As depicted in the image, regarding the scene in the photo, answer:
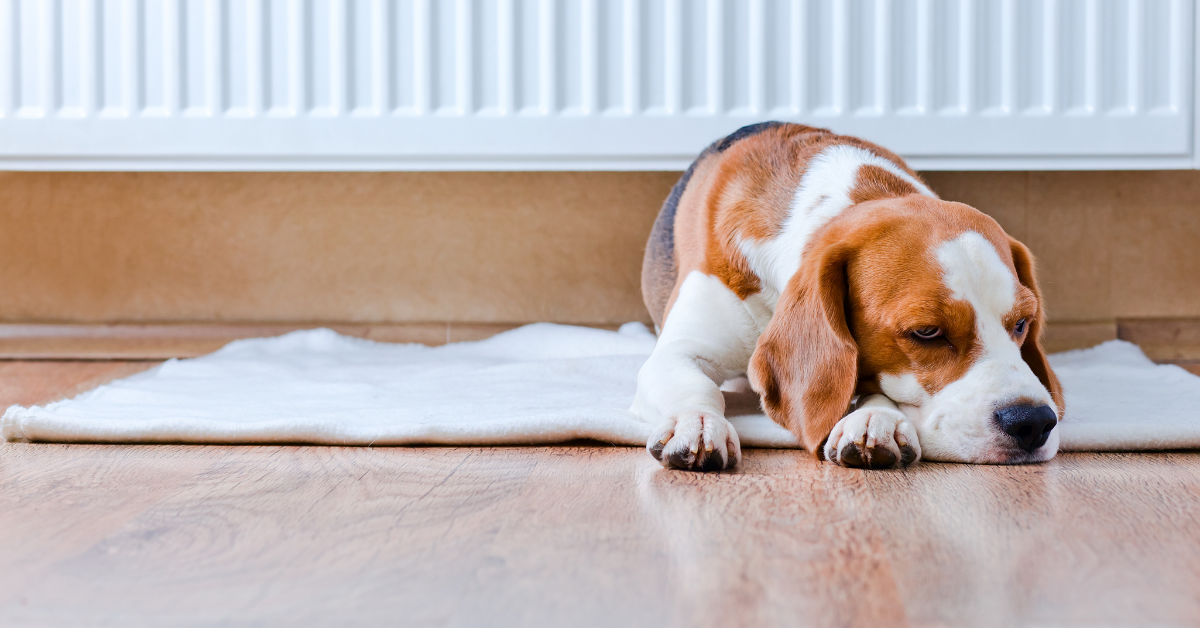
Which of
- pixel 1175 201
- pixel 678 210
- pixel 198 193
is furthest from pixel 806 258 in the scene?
pixel 198 193

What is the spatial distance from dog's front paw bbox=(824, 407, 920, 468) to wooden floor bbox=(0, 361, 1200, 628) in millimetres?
21

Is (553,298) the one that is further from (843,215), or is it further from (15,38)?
(15,38)

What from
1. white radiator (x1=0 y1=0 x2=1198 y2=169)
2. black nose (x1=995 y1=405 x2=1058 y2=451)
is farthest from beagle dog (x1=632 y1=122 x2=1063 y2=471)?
white radiator (x1=0 y1=0 x2=1198 y2=169)

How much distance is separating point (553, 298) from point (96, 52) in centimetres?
92

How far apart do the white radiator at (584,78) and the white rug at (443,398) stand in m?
0.35

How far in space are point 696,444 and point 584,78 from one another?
83 centimetres

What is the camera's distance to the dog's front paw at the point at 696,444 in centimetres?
90

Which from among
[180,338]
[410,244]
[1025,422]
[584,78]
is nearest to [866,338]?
[1025,422]

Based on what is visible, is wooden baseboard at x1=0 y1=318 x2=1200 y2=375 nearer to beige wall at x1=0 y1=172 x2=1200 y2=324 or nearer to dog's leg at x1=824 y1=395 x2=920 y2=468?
beige wall at x1=0 y1=172 x2=1200 y2=324

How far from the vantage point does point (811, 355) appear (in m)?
0.97

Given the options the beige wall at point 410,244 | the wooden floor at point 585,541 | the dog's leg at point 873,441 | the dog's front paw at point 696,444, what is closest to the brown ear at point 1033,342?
the wooden floor at point 585,541

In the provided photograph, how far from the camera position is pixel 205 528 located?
72 cm

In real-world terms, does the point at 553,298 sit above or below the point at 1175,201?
below

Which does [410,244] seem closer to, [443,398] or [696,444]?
[443,398]
